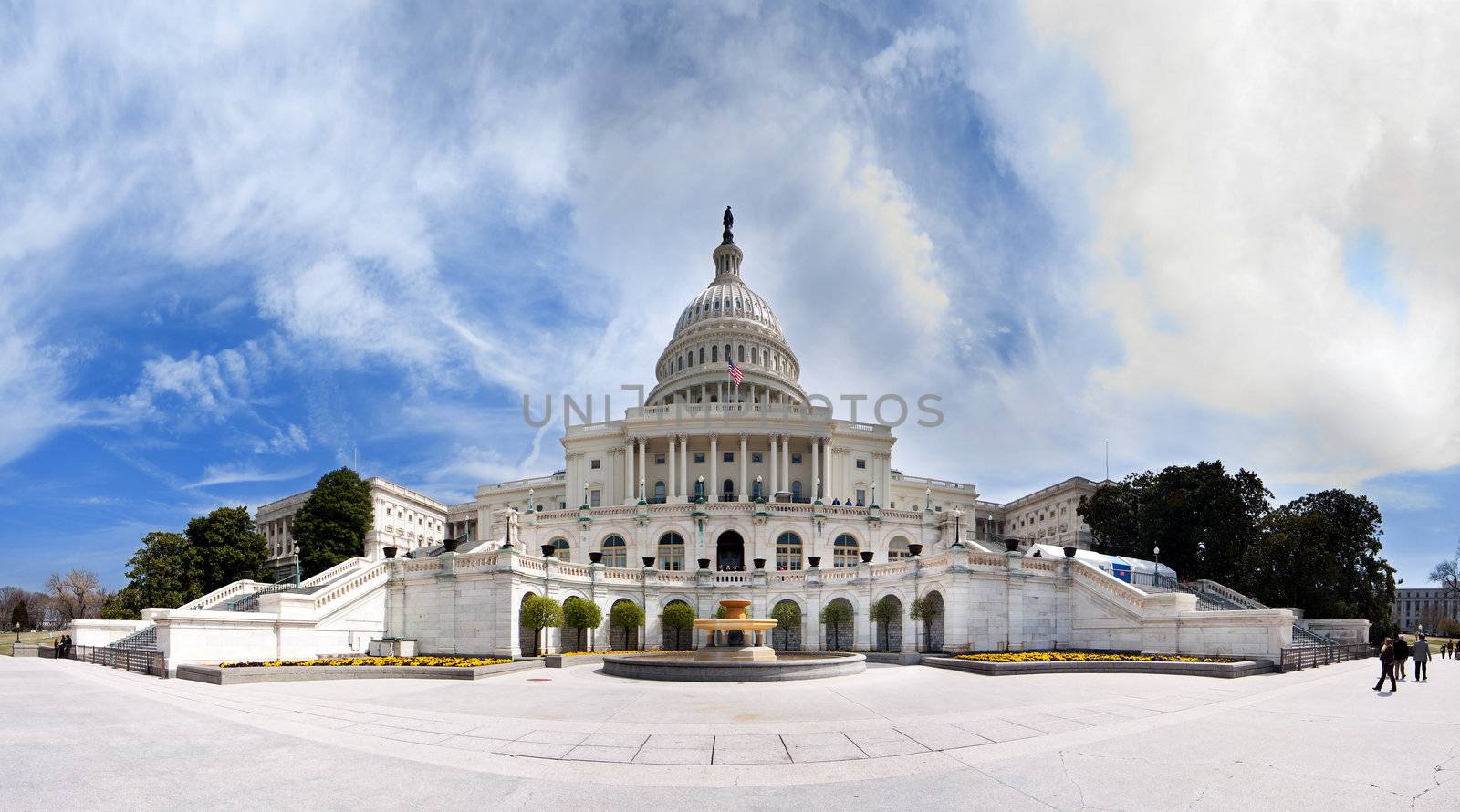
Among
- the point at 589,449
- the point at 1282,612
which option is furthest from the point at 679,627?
the point at 589,449

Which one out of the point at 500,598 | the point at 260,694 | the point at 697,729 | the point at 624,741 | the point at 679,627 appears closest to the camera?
the point at 624,741

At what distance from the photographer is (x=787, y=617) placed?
166 ft

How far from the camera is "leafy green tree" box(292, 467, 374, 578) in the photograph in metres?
80.9

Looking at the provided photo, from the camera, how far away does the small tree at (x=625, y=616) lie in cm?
4866

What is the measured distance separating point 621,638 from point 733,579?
8.33m

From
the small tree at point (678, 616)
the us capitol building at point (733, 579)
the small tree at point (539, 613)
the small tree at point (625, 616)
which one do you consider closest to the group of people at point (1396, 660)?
the us capitol building at point (733, 579)

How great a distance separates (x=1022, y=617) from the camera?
43.0m

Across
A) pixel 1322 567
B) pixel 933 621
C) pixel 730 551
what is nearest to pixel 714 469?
pixel 730 551

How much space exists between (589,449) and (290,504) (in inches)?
2053

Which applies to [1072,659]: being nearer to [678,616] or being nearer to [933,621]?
[933,621]

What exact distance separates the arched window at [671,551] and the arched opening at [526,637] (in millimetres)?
27366

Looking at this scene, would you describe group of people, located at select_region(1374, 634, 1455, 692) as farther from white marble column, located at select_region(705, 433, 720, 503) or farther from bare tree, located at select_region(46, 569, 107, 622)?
bare tree, located at select_region(46, 569, 107, 622)

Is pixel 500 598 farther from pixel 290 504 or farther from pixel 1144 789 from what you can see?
pixel 290 504

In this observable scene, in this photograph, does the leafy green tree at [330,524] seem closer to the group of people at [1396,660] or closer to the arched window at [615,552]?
the arched window at [615,552]
